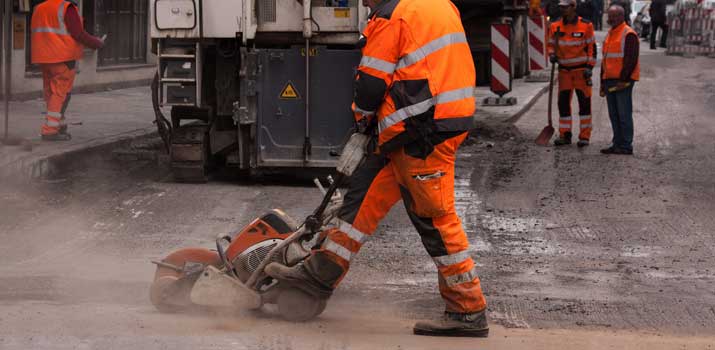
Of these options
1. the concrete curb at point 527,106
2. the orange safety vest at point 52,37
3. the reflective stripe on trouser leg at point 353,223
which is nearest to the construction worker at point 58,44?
the orange safety vest at point 52,37

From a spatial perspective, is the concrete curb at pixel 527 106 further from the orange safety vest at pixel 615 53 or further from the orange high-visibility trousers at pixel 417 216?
the orange high-visibility trousers at pixel 417 216

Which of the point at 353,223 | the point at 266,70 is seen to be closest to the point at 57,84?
the point at 266,70

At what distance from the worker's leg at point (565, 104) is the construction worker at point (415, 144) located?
851 cm

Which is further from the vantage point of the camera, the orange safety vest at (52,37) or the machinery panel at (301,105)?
the orange safety vest at (52,37)

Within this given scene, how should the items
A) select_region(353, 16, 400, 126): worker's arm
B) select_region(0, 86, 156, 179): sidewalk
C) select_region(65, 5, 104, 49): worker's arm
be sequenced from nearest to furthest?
select_region(353, 16, 400, 126): worker's arm, select_region(0, 86, 156, 179): sidewalk, select_region(65, 5, 104, 49): worker's arm

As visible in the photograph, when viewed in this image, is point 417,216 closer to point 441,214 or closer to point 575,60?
point 441,214

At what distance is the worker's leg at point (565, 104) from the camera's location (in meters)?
14.0

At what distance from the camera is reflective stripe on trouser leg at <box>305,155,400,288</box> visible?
5.68m

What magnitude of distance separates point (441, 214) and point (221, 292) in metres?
1.15

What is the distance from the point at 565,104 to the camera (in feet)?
46.2

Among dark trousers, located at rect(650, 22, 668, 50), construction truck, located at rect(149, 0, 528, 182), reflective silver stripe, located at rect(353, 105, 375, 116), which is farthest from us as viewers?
dark trousers, located at rect(650, 22, 668, 50)

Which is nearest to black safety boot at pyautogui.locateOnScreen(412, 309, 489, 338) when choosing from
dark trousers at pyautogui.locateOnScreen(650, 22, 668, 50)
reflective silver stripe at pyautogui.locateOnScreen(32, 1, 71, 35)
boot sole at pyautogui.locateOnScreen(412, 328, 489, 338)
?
boot sole at pyautogui.locateOnScreen(412, 328, 489, 338)

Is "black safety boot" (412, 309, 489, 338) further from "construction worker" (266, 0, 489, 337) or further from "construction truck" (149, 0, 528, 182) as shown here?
"construction truck" (149, 0, 528, 182)

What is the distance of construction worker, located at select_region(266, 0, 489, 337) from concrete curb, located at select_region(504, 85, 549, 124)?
10636mm
